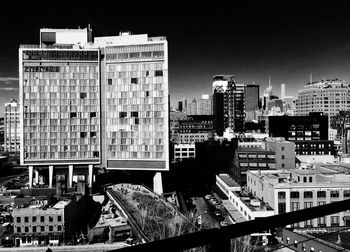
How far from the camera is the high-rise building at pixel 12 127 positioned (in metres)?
155

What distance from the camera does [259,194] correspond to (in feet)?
188

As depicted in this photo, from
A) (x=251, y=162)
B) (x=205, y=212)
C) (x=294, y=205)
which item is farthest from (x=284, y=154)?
(x=294, y=205)

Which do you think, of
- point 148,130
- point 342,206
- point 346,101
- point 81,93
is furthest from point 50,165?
point 346,101

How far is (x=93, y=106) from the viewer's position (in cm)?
6575

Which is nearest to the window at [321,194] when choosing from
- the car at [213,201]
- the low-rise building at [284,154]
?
the car at [213,201]

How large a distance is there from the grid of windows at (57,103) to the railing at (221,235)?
6415cm

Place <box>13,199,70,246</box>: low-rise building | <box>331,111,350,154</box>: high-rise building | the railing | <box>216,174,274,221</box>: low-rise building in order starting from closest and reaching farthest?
the railing < <box>13,199,70,246</box>: low-rise building < <box>216,174,274,221</box>: low-rise building < <box>331,111,350,154</box>: high-rise building

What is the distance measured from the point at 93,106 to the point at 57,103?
5.98 metres

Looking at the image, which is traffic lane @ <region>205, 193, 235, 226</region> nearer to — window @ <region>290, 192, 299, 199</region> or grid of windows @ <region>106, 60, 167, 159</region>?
window @ <region>290, 192, 299, 199</region>

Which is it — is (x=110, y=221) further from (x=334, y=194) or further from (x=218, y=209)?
(x=334, y=194)

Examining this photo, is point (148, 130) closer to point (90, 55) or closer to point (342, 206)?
point (90, 55)

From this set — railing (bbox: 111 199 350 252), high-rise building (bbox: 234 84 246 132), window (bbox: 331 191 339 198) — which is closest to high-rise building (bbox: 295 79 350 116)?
high-rise building (bbox: 234 84 246 132)

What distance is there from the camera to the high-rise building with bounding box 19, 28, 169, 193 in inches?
2512

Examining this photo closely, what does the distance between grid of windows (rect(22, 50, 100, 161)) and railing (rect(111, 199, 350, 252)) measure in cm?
6415
